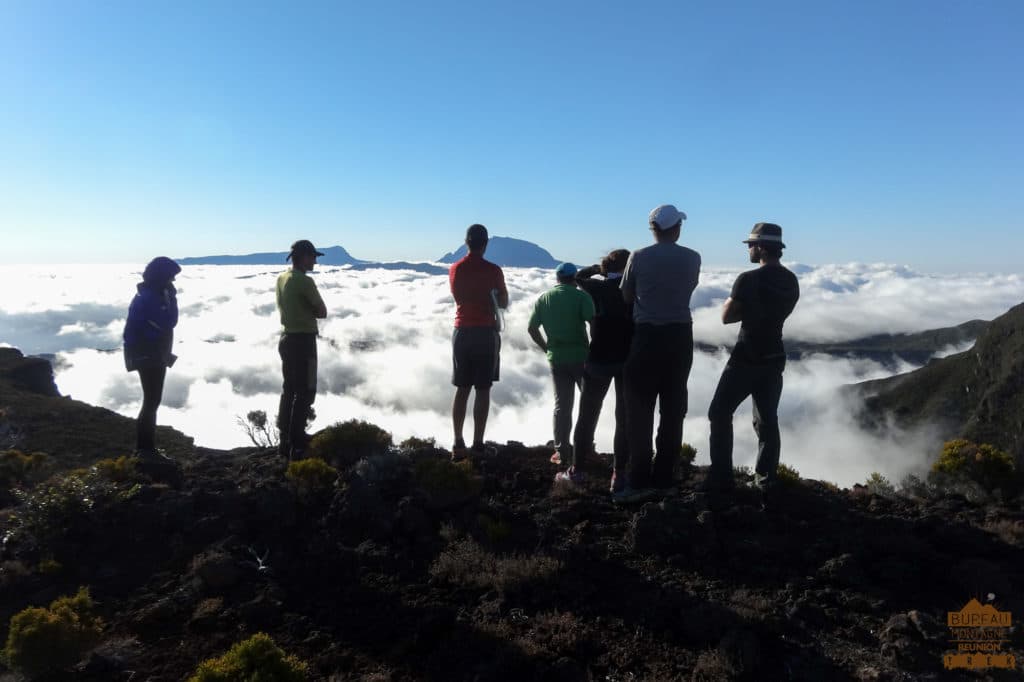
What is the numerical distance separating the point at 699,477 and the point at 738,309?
6.92 feet

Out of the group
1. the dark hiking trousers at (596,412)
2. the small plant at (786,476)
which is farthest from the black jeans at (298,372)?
the small plant at (786,476)

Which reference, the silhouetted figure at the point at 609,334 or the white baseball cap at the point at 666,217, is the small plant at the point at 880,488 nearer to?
the silhouetted figure at the point at 609,334

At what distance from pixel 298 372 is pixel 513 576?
3582 millimetres

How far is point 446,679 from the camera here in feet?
10.6

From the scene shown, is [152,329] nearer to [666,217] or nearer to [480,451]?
[480,451]

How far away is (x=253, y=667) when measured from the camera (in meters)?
3.00

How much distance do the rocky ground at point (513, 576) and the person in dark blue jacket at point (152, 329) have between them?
3.47 ft

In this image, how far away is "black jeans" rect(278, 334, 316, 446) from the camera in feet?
21.3

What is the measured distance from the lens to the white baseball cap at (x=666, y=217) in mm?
4781

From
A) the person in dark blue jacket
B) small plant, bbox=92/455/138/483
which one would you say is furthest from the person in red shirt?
small plant, bbox=92/455/138/483

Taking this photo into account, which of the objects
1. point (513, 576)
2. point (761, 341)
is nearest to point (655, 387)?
point (761, 341)

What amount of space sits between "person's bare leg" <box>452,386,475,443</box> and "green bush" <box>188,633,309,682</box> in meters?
3.35

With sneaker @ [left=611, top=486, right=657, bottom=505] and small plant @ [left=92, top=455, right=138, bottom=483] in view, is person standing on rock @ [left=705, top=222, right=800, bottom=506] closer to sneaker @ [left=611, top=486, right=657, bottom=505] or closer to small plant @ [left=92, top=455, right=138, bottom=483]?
sneaker @ [left=611, top=486, right=657, bottom=505]

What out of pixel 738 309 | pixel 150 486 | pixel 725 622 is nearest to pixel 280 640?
pixel 725 622
